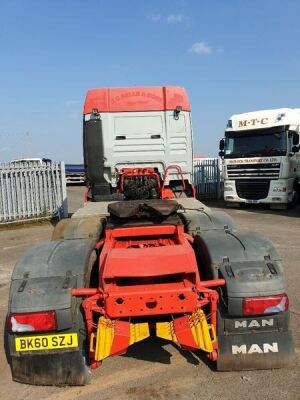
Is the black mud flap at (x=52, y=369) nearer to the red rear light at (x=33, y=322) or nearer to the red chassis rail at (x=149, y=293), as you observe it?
the red chassis rail at (x=149, y=293)

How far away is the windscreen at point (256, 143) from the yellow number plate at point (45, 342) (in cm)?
1299

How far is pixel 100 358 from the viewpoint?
3.42 metres

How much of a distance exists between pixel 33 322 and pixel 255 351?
5.87ft

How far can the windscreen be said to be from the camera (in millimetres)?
15266

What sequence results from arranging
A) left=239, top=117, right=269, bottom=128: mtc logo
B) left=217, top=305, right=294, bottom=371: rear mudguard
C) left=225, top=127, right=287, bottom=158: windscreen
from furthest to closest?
1. left=239, top=117, right=269, bottom=128: mtc logo
2. left=225, top=127, right=287, bottom=158: windscreen
3. left=217, top=305, right=294, bottom=371: rear mudguard

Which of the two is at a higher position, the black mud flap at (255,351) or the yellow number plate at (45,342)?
the yellow number plate at (45,342)

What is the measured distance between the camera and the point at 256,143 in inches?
623

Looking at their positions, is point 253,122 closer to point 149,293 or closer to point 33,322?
point 149,293

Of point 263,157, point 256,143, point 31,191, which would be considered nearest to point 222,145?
point 256,143

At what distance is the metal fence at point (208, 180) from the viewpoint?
20844 mm

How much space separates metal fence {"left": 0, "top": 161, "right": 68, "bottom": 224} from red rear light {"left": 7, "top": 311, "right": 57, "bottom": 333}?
436 inches

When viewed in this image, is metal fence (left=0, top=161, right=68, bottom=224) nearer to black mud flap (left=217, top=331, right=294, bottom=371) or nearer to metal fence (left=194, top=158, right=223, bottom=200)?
metal fence (left=194, top=158, right=223, bottom=200)

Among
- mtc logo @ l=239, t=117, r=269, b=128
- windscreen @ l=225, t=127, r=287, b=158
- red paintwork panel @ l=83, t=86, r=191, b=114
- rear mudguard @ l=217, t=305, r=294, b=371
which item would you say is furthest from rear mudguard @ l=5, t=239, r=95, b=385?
mtc logo @ l=239, t=117, r=269, b=128

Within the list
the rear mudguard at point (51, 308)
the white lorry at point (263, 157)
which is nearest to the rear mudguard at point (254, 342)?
the rear mudguard at point (51, 308)
